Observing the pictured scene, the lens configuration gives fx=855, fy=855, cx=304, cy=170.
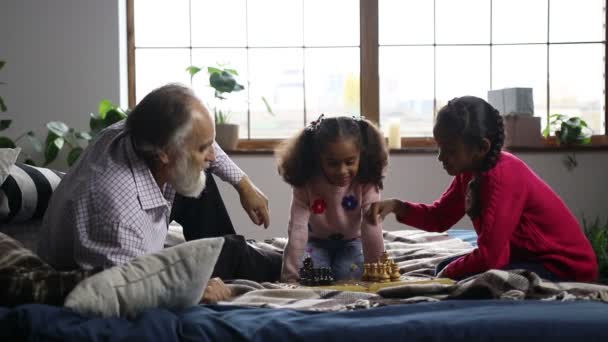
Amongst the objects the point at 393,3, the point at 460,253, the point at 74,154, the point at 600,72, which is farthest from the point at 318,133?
the point at 600,72

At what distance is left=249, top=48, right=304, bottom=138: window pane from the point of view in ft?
15.2

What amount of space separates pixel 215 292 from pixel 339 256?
31.0 inches

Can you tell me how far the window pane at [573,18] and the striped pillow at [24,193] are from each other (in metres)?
3.02

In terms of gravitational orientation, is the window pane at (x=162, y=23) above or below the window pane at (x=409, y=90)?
above

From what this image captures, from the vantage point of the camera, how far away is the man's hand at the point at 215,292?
1929 millimetres

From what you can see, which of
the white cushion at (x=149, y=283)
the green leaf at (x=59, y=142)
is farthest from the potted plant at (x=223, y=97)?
the white cushion at (x=149, y=283)

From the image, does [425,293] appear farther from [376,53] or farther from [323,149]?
[376,53]

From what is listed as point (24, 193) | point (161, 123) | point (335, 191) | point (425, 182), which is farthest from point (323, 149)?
point (425, 182)

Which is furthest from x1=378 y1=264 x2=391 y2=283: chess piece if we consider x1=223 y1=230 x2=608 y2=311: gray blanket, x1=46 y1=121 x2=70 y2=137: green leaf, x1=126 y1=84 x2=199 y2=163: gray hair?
x1=46 y1=121 x2=70 y2=137: green leaf

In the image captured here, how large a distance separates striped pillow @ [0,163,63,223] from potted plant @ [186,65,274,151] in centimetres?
168

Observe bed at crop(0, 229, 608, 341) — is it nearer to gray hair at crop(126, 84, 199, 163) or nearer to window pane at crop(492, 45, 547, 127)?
gray hair at crop(126, 84, 199, 163)

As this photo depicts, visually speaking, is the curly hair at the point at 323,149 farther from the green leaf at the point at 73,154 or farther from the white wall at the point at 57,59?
the white wall at the point at 57,59

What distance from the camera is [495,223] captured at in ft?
7.48

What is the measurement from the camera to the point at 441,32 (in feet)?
15.2
